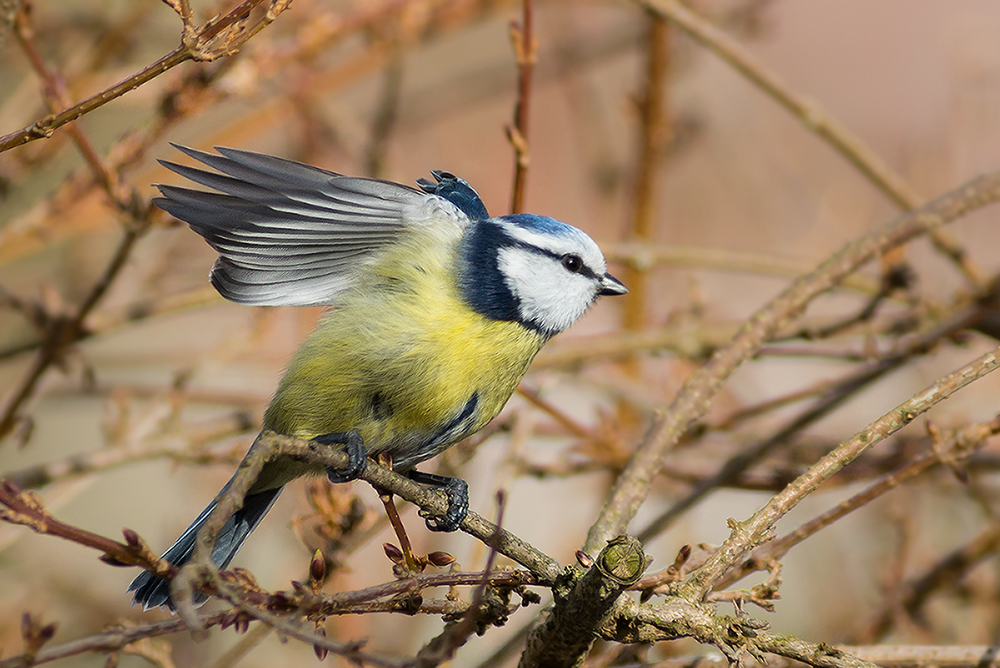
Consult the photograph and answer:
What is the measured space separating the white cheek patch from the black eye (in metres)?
0.01

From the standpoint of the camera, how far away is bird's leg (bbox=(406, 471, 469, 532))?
5.12 ft

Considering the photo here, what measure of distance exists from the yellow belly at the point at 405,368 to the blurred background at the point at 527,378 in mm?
160

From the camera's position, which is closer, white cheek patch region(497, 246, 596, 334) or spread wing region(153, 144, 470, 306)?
spread wing region(153, 144, 470, 306)

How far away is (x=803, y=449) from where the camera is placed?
2.54 meters

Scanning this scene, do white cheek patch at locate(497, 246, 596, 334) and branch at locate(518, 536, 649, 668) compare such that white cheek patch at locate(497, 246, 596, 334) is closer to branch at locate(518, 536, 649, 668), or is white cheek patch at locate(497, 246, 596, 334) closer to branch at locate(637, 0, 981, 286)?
branch at locate(518, 536, 649, 668)

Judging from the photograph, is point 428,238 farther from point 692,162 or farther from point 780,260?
point 692,162

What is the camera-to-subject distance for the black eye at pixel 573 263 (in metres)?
1.89

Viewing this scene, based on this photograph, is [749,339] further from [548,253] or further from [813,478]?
[813,478]

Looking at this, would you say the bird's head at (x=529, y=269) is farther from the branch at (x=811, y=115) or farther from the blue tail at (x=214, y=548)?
the branch at (x=811, y=115)

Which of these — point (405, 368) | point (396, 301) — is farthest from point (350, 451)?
point (396, 301)

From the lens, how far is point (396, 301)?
5.71 ft

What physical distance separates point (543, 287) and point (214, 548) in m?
0.82

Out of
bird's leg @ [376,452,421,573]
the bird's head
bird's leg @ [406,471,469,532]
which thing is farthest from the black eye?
bird's leg @ [376,452,421,573]

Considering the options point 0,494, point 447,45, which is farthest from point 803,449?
point 447,45
